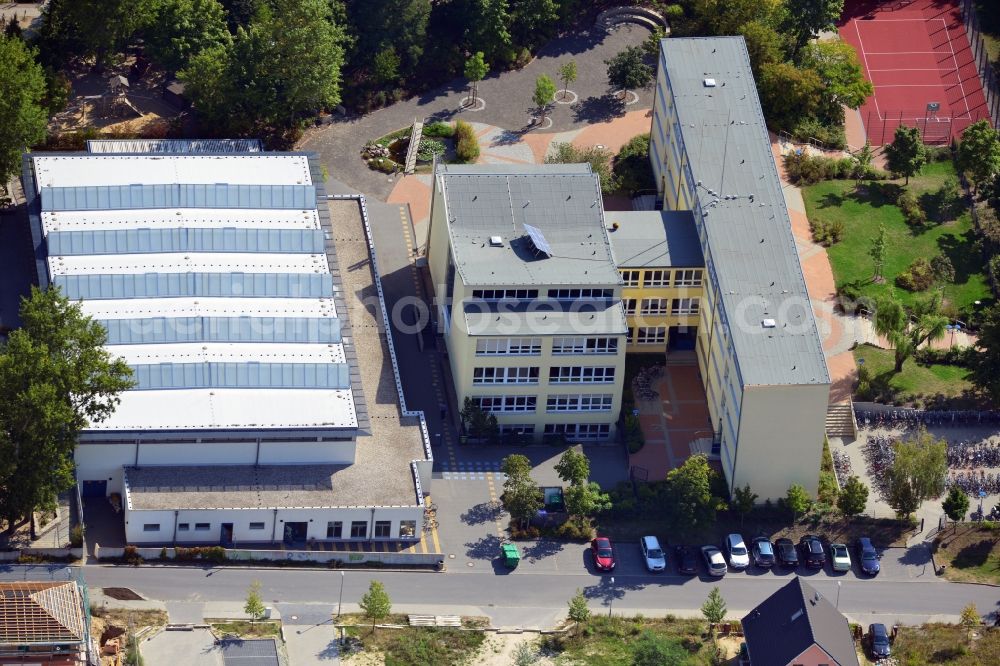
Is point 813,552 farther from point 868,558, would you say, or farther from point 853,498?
point 853,498

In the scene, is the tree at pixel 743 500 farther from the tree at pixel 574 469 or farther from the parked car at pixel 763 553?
the tree at pixel 574 469

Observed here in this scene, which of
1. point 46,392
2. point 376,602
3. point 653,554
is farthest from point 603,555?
point 46,392

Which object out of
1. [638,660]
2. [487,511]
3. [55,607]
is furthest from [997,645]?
[55,607]

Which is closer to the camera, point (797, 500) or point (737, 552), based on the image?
point (737, 552)

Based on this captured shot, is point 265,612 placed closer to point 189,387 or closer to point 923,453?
point 189,387

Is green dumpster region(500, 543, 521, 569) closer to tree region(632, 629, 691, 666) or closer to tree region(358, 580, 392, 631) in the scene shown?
tree region(358, 580, 392, 631)
